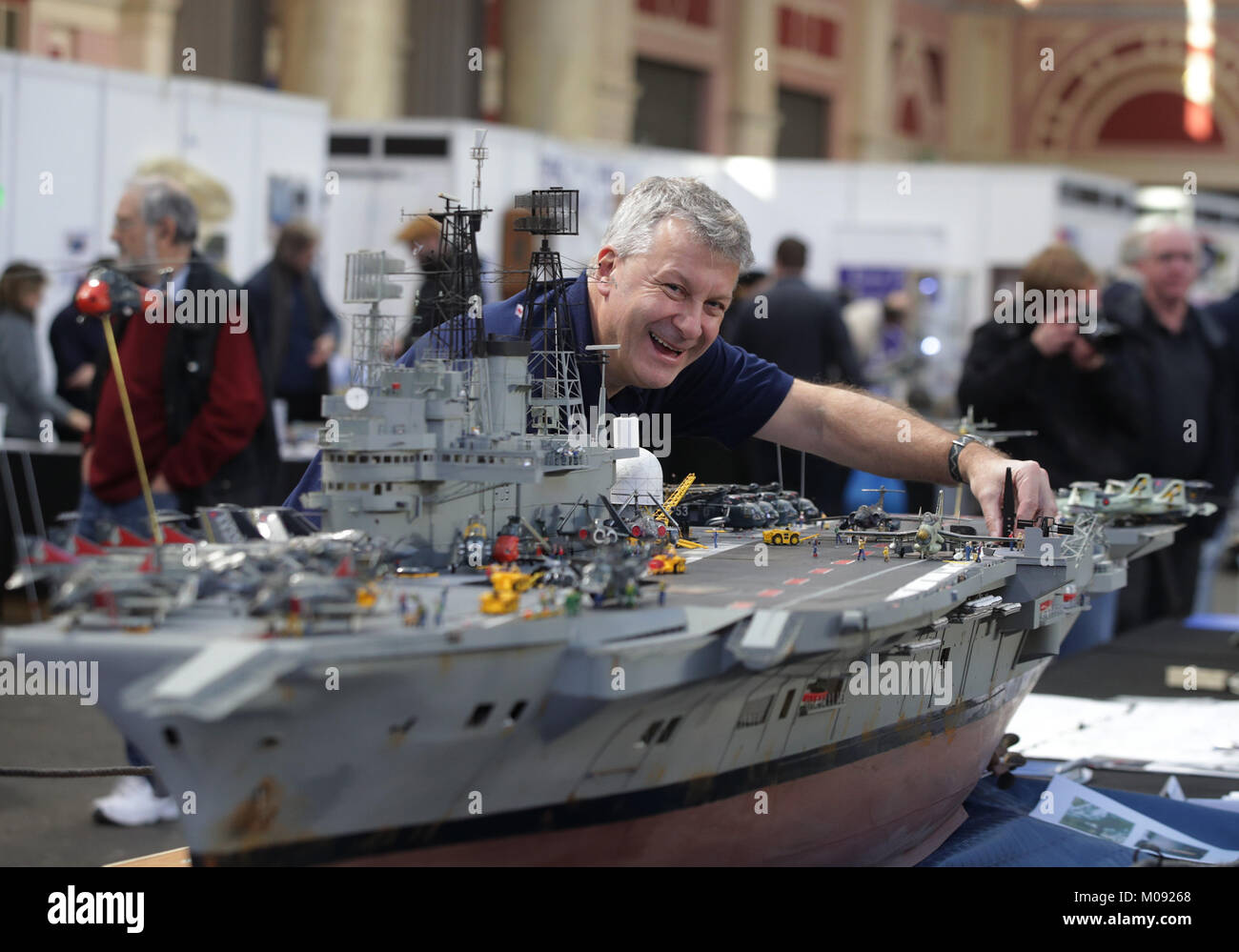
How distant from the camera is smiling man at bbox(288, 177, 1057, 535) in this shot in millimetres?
6727

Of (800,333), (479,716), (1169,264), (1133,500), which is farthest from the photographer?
(800,333)

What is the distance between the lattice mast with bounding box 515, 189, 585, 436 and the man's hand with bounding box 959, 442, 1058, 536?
6.88ft

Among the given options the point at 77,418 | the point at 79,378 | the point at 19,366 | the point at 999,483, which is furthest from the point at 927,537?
the point at 19,366

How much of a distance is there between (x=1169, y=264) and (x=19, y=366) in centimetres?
1080

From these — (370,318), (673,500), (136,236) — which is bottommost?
(673,500)

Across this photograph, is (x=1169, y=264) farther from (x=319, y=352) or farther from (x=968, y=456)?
(x=319, y=352)

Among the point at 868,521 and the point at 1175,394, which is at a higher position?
the point at 1175,394

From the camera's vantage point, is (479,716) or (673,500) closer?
(479,716)

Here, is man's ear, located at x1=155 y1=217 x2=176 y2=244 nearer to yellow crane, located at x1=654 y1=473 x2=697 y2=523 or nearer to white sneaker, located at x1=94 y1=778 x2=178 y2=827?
white sneaker, located at x1=94 y1=778 x2=178 y2=827

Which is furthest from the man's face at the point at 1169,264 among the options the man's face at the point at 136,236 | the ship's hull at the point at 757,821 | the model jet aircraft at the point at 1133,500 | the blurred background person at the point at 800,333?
the man's face at the point at 136,236

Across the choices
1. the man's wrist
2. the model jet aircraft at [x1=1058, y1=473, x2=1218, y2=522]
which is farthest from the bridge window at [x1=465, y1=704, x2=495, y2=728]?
the model jet aircraft at [x1=1058, y1=473, x2=1218, y2=522]

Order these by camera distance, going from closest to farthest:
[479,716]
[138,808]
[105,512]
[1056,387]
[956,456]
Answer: [479,716] < [956,456] < [138,808] < [105,512] < [1056,387]

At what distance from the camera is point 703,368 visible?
7.94 metres
